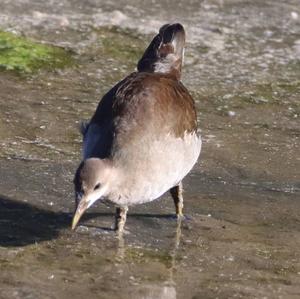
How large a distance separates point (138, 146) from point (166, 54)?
60.1 inches

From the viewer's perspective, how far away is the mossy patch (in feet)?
33.6

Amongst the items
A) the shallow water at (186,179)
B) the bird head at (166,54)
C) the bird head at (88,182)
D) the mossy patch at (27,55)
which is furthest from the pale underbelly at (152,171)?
the mossy patch at (27,55)

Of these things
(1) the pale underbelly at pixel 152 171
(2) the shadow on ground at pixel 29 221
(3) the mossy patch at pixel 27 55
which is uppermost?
(1) the pale underbelly at pixel 152 171

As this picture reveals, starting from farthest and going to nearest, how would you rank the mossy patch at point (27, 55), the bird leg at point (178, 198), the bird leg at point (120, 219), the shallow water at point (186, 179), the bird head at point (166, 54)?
1. the mossy patch at point (27, 55)
2. the bird head at point (166, 54)
3. the bird leg at point (178, 198)
4. the bird leg at point (120, 219)
5. the shallow water at point (186, 179)

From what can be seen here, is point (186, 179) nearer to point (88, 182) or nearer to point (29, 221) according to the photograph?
A: point (29, 221)

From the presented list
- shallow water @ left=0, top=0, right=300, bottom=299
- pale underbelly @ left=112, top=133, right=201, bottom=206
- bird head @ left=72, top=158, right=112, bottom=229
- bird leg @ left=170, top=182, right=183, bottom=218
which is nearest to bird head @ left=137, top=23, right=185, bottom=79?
shallow water @ left=0, top=0, right=300, bottom=299

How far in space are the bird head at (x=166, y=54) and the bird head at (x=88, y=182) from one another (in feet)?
5.35

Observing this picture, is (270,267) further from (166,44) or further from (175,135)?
(166,44)

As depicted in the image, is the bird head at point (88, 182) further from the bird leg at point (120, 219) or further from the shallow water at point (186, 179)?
the bird leg at point (120, 219)

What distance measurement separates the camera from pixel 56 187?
7.68 m

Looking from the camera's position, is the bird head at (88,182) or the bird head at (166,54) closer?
the bird head at (88,182)

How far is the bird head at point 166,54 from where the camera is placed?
7992 millimetres

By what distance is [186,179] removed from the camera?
8.09 m

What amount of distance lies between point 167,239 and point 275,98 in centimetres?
323
